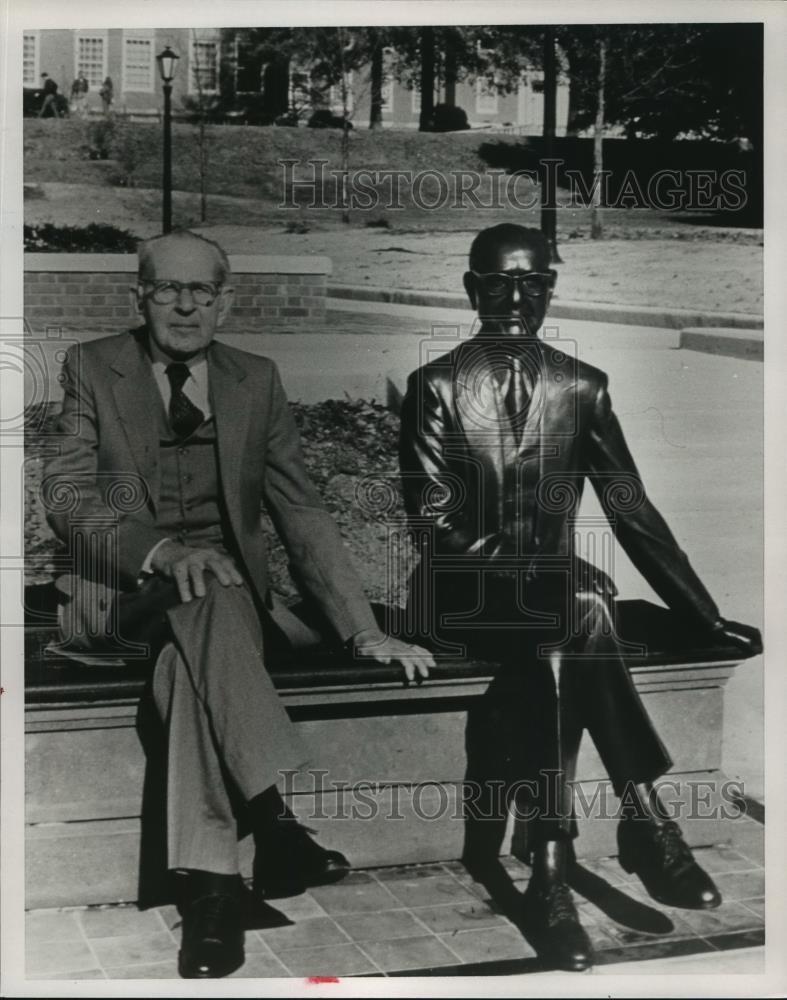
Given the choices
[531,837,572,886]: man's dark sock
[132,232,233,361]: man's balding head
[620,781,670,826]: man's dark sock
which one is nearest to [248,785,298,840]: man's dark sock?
[531,837,572,886]: man's dark sock

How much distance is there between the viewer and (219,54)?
486 cm

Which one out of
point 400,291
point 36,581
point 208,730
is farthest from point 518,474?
point 36,581

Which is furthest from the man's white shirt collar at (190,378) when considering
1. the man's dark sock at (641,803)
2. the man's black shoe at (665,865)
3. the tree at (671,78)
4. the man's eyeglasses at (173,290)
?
the man's black shoe at (665,865)

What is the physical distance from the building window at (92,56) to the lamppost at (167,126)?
0.19 meters

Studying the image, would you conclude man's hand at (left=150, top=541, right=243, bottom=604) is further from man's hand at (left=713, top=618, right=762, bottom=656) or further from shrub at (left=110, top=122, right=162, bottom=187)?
man's hand at (left=713, top=618, right=762, bottom=656)

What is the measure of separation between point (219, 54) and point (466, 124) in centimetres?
87

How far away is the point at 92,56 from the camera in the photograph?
4812 millimetres

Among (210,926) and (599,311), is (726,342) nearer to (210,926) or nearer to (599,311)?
(599,311)

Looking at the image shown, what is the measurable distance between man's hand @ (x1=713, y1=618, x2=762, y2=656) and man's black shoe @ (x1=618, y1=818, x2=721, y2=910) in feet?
2.13

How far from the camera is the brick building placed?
4812 mm

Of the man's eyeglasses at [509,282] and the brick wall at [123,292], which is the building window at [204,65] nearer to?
the brick wall at [123,292]

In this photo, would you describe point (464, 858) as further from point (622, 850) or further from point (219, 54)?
point (219, 54)

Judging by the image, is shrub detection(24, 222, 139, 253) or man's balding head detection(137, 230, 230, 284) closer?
man's balding head detection(137, 230, 230, 284)

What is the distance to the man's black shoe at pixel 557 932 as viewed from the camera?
4652 millimetres
